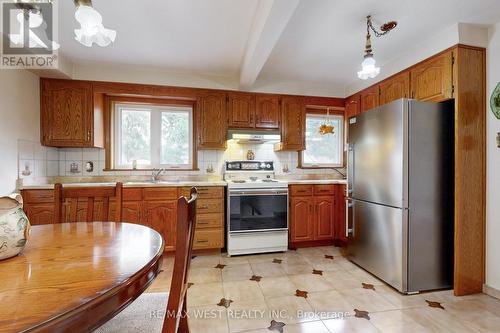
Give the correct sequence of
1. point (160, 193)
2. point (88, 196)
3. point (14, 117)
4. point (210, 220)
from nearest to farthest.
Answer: point (88, 196)
point (14, 117)
point (160, 193)
point (210, 220)

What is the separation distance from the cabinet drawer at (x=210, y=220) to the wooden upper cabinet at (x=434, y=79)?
250cm

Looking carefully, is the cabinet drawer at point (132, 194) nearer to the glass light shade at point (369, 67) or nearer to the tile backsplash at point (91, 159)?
the tile backsplash at point (91, 159)

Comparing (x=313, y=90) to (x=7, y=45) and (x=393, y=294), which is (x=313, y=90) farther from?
(x=7, y=45)

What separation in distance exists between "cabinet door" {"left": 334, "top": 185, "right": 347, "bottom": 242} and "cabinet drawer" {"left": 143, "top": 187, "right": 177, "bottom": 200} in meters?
2.15

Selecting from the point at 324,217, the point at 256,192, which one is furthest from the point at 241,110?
the point at 324,217

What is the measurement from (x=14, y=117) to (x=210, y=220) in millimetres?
2268

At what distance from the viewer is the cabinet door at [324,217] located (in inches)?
125

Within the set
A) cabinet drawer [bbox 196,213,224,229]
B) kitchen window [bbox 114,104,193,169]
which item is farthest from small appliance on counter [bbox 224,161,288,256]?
kitchen window [bbox 114,104,193,169]

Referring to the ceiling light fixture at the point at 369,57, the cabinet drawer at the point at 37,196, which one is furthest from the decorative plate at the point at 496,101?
the cabinet drawer at the point at 37,196

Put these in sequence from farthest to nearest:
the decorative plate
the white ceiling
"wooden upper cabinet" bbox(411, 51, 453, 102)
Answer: "wooden upper cabinet" bbox(411, 51, 453, 102) < the decorative plate < the white ceiling

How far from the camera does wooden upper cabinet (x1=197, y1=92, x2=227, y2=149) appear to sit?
10.3 ft

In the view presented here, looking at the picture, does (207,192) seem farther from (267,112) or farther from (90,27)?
(90,27)

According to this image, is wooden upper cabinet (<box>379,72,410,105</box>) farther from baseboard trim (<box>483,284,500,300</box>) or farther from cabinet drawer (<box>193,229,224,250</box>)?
cabinet drawer (<box>193,229,224,250</box>)

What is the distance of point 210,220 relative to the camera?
289cm
